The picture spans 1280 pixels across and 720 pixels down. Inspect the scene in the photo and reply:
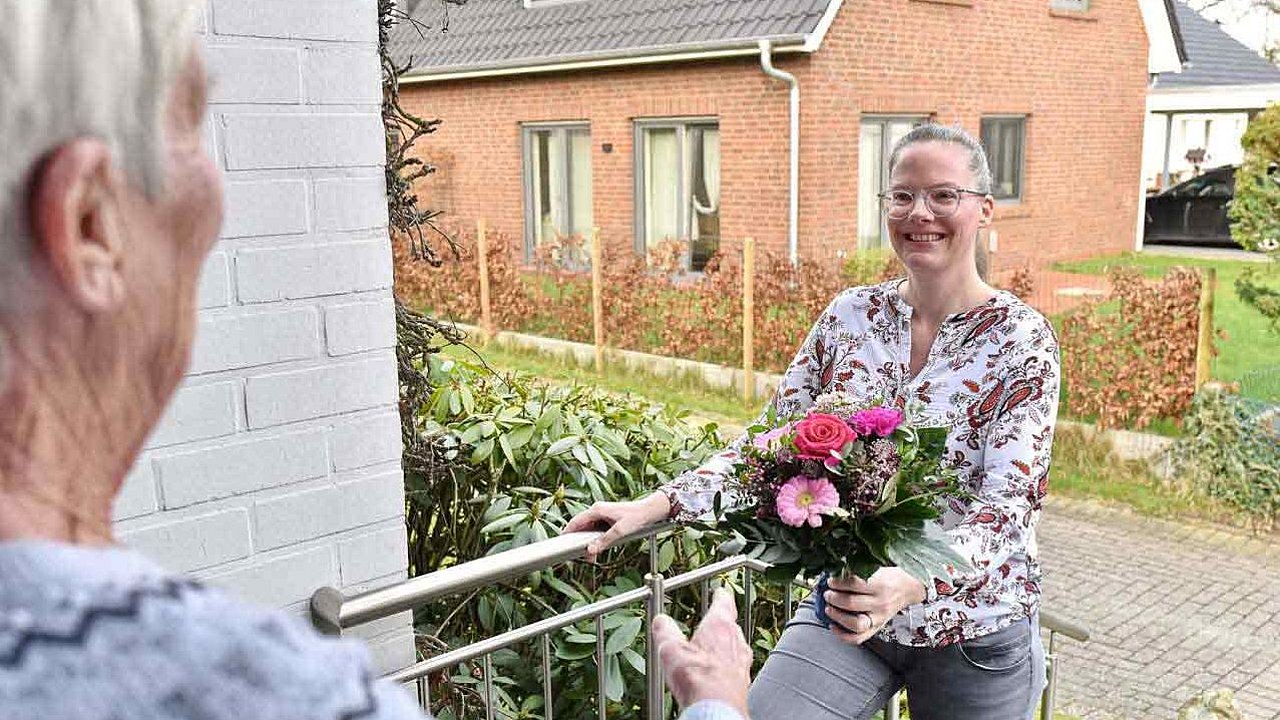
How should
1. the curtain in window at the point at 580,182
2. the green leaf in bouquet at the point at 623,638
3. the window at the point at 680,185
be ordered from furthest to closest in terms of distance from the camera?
the curtain in window at the point at 580,182 < the window at the point at 680,185 < the green leaf in bouquet at the point at 623,638

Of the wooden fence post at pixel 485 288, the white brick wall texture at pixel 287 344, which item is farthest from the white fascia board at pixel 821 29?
the white brick wall texture at pixel 287 344

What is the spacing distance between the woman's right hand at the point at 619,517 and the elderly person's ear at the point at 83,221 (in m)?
1.76

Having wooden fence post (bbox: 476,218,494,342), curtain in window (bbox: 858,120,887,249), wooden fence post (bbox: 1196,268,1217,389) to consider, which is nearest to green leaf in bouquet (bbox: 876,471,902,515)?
wooden fence post (bbox: 1196,268,1217,389)

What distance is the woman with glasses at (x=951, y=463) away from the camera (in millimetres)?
2178

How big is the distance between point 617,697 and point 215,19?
71.4 inches

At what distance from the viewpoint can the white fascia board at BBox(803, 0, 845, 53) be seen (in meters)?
11.5

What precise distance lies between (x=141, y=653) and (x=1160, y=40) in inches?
742

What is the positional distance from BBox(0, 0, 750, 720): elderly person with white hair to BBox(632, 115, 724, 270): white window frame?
12.4 meters

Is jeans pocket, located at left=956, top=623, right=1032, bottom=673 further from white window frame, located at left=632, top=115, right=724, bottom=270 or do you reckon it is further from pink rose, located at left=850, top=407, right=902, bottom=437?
white window frame, located at left=632, top=115, right=724, bottom=270

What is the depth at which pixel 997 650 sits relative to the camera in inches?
88.4

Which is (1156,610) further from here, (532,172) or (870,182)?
(532,172)

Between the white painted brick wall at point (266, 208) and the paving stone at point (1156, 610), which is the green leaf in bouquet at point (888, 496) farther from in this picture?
the paving stone at point (1156, 610)

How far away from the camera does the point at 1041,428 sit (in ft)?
7.24

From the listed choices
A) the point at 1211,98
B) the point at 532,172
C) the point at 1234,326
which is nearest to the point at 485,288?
the point at 532,172
